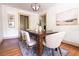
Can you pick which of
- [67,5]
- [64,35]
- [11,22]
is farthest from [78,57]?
[11,22]

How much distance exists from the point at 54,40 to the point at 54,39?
18 mm

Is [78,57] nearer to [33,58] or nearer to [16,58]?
Result: [33,58]

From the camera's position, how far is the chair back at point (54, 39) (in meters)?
1.28

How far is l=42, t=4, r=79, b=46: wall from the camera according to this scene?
1.23 m

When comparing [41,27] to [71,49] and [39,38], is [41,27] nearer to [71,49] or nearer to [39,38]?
[39,38]

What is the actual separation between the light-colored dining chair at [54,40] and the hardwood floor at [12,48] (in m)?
0.09

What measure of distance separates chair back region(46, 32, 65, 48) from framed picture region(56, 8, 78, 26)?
0.17 m

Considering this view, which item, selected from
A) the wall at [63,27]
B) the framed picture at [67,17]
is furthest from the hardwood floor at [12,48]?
the framed picture at [67,17]

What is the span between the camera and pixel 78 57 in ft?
4.33

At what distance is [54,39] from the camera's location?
133 cm

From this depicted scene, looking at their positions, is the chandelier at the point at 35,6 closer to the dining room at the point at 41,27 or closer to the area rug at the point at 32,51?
the dining room at the point at 41,27

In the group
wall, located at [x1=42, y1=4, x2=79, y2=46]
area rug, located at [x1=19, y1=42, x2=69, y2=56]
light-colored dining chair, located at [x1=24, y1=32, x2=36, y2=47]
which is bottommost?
area rug, located at [x1=19, y1=42, x2=69, y2=56]

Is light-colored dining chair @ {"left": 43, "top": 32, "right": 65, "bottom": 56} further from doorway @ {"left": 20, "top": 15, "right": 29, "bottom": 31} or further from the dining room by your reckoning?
doorway @ {"left": 20, "top": 15, "right": 29, "bottom": 31}

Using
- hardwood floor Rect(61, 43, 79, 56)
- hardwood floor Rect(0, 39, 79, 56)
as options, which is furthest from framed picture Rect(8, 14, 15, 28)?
hardwood floor Rect(61, 43, 79, 56)
